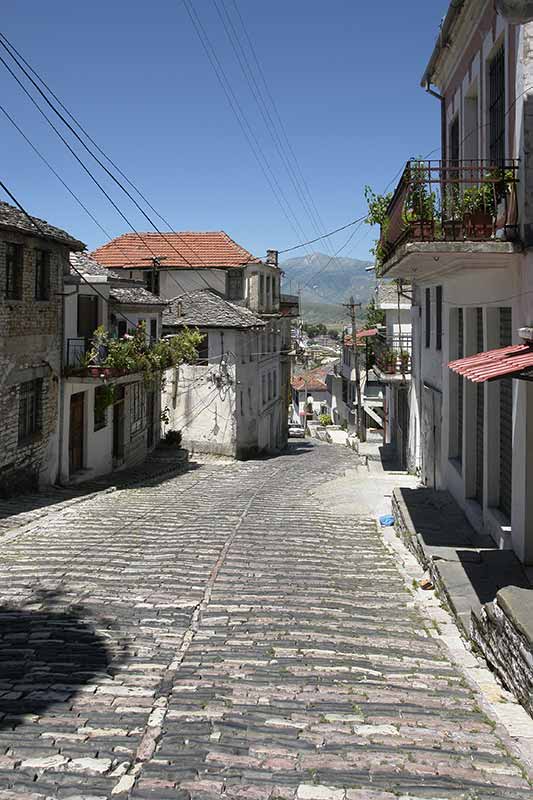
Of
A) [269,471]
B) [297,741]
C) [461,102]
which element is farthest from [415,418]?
[297,741]

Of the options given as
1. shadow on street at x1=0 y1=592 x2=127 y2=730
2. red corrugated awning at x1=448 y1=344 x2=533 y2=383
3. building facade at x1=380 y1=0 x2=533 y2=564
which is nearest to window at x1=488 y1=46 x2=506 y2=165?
building facade at x1=380 y1=0 x2=533 y2=564

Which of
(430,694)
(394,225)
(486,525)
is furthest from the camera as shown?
(394,225)

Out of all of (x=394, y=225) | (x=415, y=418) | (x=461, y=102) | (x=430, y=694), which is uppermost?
(x=461, y=102)

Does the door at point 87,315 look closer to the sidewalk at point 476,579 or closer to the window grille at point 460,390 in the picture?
the sidewalk at point 476,579

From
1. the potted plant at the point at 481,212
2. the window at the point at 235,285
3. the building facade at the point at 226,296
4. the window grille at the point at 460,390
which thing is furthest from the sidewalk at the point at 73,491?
the window at the point at 235,285

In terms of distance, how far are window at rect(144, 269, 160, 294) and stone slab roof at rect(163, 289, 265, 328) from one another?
138 inches

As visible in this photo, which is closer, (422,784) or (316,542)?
(422,784)

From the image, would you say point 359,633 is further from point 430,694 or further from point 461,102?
point 461,102

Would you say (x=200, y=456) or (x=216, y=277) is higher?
(x=216, y=277)

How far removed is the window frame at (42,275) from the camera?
17859 millimetres

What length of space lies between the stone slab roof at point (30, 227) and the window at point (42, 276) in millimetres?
491

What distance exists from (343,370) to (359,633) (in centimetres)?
5148

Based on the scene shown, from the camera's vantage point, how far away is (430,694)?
5910 mm

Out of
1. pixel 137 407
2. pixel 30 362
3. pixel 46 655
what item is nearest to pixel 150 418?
pixel 137 407
